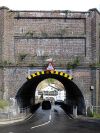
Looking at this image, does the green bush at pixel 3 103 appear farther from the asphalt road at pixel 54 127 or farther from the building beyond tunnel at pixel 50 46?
the asphalt road at pixel 54 127

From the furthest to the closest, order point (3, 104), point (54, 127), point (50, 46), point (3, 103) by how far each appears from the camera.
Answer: point (50, 46) → point (3, 103) → point (3, 104) → point (54, 127)

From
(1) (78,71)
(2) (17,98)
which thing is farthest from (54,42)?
(2) (17,98)

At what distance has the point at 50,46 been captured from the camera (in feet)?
142

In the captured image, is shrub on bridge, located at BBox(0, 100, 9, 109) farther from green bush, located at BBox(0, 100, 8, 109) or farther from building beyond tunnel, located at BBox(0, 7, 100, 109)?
building beyond tunnel, located at BBox(0, 7, 100, 109)

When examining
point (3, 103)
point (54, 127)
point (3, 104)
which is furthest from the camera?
point (3, 103)

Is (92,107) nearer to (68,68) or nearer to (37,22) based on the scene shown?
(68,68)

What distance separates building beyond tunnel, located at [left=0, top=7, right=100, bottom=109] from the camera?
139ft

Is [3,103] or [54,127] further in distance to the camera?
[3,103]

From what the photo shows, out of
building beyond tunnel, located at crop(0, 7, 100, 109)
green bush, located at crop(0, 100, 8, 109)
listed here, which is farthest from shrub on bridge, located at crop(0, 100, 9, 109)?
building beyond tunnel, located at crop(0, 7, 100, 109)

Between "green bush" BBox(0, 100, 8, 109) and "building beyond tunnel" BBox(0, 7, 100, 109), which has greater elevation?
"building beyond tunnel" BBox(0, 7, 100, 109)

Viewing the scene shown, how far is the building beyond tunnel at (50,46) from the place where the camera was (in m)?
42.4

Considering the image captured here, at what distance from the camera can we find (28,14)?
4291 centimetres

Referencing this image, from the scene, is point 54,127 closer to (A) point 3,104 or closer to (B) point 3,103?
(A) point 3,104

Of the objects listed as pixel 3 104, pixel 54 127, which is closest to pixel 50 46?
pixel 3 104
